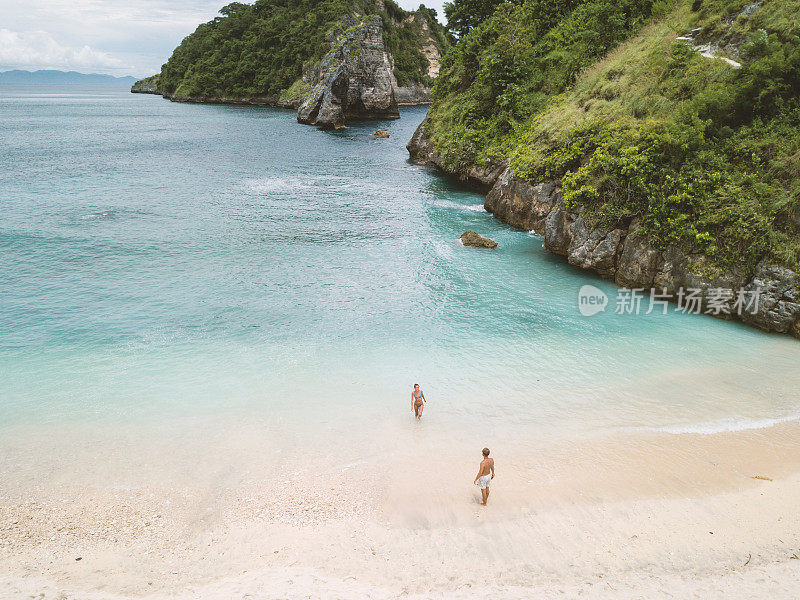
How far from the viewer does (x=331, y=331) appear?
17656 millimetres

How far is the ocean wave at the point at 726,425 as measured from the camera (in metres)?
12.1

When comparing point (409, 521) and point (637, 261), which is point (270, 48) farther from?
point (409, 521)

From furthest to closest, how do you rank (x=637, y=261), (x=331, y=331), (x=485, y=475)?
(x=637, y=261) → (x=331, y=331) → (x=485, y=475)

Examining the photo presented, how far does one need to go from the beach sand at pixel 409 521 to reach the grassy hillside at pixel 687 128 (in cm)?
893

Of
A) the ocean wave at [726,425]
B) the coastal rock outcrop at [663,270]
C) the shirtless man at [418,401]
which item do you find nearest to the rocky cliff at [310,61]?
the coastal rock outcrop at [663,270]

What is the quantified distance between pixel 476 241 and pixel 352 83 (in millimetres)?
72891

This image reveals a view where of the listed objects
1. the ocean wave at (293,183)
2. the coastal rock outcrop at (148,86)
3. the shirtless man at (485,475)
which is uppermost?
the coastal rock outcrop at (148,86)

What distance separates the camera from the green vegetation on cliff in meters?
113

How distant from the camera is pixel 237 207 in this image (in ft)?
109

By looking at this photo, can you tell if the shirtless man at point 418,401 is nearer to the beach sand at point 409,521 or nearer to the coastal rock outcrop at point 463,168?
the beach sand at point 409,521

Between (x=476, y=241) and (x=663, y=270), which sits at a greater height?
(x=663, y=270)

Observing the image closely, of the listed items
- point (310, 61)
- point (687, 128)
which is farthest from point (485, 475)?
point (310, 61)

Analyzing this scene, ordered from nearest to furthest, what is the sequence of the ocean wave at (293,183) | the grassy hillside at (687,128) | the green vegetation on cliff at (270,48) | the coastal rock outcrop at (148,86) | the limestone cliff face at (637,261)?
the limestone cliff face at (637,261) < the grassy hillside at (687,128) < the ocean wave at (293,183) < the green vegetation on cliff at (270,48) < the coastal rock outcrop at (148,86)

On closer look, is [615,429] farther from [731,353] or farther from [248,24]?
[248,24]
